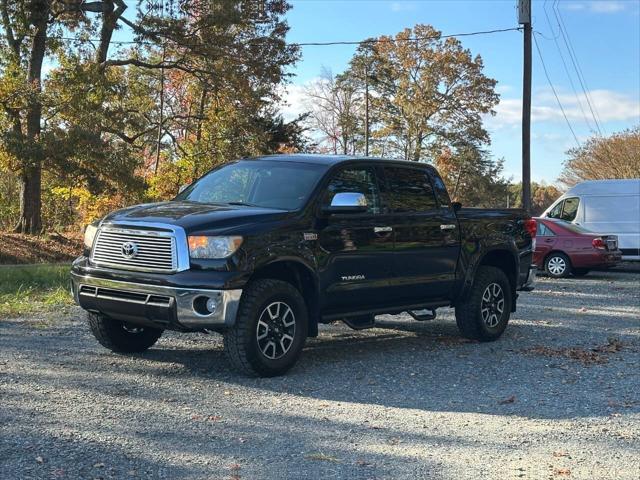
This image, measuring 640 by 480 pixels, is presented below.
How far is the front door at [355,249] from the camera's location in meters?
7.01

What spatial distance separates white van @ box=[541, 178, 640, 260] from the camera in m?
20.5

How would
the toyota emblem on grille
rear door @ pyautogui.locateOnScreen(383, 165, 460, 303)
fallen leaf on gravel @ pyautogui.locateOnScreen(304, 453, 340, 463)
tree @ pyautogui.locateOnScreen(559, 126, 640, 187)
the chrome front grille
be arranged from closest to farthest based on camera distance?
fallen leaf on gravel @ pyautogui.locateOnScreen(304, 453, 340, 463)
the chrome front grille
the toyota emblem on grille
rear door @ pyautogui.locateOnScreen(383, 165, 460, 303)
tree @ pyautogui.locateOnScreen(559, 126, 640, 187)

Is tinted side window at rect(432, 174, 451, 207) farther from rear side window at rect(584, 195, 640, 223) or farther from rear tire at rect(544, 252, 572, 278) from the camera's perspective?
rear side window at rect(584, 195, 640, 223)

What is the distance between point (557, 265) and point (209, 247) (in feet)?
45.4

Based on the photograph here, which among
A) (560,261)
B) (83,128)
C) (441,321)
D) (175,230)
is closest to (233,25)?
(83,128)

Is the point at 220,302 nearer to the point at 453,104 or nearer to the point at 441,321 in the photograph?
the point at 441,321

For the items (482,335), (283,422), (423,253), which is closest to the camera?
(283,422)

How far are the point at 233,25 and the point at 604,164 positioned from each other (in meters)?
23.7

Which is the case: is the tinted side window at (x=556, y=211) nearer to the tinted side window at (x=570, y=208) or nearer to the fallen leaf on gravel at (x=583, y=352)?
the tinted side window at (x=570, y=208)

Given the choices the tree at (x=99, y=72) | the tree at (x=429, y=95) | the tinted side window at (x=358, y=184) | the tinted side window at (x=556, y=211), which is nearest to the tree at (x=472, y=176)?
the tree at (x=429, y=95)

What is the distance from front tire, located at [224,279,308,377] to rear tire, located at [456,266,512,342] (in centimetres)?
269

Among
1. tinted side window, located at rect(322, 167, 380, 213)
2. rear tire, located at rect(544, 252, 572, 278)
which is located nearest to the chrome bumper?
tinted side window, located at rect(322, 167, 380, 213)

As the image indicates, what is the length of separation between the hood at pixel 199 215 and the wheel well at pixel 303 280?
475 mm

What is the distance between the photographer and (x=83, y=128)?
89.5 ft
